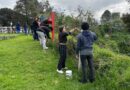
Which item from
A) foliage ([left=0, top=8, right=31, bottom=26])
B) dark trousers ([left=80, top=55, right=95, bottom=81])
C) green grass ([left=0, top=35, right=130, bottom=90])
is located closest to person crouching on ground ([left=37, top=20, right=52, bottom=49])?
green grass ([left=0, top=35, right=130, bottom=90])

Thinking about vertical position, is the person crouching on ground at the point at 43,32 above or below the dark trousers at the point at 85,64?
above

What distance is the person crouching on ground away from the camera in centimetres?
1869

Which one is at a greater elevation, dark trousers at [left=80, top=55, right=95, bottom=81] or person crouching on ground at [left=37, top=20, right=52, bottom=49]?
person crouching on ground at [left=37, top=20, right=52, bottom=49]

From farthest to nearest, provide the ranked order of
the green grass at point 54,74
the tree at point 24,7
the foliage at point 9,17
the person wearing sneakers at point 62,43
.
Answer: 1. the foliage at point 9,17
2. the tree at point 24,7
3. the person wearing sneakers at point 62,43
4. the green grass at point 54,74

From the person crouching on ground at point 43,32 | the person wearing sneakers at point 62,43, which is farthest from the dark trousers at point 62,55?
the person crouching on ground at point 43,32

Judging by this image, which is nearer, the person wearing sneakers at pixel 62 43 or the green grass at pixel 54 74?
the green grass at pixel 54 74

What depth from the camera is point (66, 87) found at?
456 inches

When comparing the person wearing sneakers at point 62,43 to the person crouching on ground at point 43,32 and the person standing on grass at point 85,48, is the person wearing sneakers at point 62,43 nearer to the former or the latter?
the person standing on grass at point 85,48

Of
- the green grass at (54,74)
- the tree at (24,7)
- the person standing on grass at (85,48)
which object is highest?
the tree at (24,7)

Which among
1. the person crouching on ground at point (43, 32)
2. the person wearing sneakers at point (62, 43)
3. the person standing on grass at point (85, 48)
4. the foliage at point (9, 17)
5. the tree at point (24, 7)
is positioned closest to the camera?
the person standing on grass at point (85, 48)

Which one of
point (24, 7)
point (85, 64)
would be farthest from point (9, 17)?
point (85, 64)

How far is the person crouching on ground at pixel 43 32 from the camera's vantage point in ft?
61.3

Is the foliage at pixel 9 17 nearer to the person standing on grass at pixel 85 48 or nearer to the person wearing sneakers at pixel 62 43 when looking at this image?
the person wearing sneakers at pixel 62 43

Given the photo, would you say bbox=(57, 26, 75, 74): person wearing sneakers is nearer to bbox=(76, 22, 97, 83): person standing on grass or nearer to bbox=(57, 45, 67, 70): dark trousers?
bbox=(57, 45, 67, 70): dark trousers
